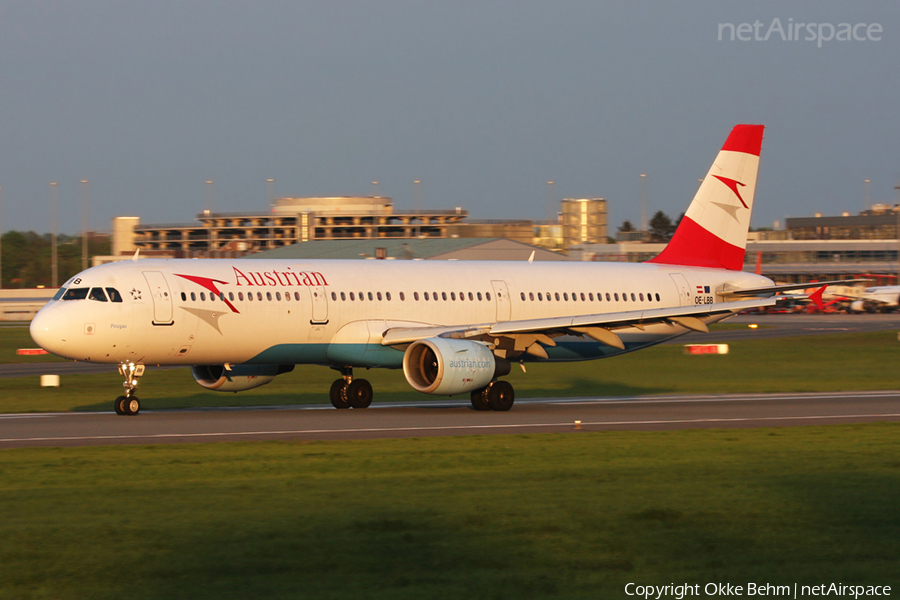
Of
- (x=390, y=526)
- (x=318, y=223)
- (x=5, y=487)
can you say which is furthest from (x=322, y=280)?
(x=318, y=223)

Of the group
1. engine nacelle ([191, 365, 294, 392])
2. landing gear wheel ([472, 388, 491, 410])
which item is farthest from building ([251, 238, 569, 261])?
landing gear wheel ([472, 388, 491, 410])

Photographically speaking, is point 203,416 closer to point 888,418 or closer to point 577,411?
point 577,411

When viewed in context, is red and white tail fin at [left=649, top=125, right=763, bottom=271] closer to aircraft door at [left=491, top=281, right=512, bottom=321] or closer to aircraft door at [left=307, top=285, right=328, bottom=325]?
aircraft door at [left=491, top=281, right=512, bottom=321]

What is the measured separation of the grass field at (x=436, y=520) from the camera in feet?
33.9

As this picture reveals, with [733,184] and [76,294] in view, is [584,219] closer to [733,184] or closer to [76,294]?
[733,184]

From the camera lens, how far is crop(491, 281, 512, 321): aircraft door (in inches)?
1240

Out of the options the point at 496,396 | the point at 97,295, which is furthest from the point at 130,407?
the point at 496,396

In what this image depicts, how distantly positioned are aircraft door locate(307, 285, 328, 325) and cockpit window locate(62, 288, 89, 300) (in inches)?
218

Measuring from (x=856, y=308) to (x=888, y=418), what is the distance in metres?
92.1

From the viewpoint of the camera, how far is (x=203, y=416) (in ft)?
85.8

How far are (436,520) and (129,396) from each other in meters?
15.5

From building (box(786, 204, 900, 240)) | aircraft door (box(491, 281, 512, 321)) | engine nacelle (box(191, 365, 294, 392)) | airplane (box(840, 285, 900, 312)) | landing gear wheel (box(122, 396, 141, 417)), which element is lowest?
landing gear wheel (box(122, 396, 141, 417))

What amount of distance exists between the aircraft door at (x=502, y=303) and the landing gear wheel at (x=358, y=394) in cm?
452

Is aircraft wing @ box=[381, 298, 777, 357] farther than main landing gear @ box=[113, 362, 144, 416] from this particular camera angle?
Yes
